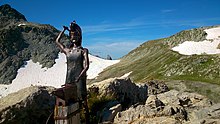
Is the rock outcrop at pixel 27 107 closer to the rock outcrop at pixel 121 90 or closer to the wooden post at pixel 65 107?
the rock outcrop at pixel 121 90

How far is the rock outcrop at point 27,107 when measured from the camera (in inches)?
399

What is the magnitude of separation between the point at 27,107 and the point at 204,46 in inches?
2759

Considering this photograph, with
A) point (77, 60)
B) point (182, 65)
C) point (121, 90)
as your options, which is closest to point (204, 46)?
point (182, 65)

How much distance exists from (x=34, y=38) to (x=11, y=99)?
92160 millimetres

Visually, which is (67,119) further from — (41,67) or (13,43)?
(13,43)

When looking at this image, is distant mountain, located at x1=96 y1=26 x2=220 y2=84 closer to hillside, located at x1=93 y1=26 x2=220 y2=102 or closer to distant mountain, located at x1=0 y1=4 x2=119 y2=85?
hillside, located at x1=93 y1=26 x2=220 y2=102

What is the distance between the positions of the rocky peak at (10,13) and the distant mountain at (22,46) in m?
2.45

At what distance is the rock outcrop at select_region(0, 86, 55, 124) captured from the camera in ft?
33.2

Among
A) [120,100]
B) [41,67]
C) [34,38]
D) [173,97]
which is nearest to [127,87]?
[120,100]

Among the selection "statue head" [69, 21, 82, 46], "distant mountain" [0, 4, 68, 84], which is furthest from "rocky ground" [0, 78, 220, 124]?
"distant mountain" [0, 4, 68, 84]

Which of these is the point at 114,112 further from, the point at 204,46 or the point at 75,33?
the point at 204,46

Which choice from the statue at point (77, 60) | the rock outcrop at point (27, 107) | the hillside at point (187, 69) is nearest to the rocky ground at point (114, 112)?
the rock outcrop at point (27, 107)

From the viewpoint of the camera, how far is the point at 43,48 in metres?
94.5

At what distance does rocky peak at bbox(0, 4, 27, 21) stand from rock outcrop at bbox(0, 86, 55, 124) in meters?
108
